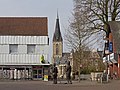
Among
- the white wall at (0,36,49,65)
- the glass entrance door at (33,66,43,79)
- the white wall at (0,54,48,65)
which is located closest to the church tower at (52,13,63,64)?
the white wall at (0,36,49,65)

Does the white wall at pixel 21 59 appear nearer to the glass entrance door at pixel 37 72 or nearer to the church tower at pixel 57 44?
the glass entrance door at pixel 37 72

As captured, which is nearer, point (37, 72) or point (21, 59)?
point (21, 59)

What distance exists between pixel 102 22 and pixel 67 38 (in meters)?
6.04

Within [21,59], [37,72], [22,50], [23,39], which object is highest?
[23,39]

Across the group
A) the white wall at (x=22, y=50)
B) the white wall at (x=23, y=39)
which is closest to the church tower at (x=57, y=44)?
the white wall at (x=23, y=39)

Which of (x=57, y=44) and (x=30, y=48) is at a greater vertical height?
(x=57, y=44)

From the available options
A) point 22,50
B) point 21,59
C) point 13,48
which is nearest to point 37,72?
point 21,59

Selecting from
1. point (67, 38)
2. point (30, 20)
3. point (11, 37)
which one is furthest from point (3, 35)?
point (67, 38)

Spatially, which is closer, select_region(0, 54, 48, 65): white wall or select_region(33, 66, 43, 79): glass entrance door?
select_region(0, 54, 48, 65): white wall

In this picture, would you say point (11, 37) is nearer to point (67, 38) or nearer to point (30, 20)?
point (30, 20)

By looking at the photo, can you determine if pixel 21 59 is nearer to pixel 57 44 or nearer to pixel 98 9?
pixel 98 9

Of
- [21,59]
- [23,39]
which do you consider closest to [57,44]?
[23,39]

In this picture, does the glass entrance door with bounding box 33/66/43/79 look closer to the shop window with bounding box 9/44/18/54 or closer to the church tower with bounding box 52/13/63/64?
the shop window with bounding box 9/44/18/54

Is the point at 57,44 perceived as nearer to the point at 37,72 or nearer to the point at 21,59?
the point at 37,72
